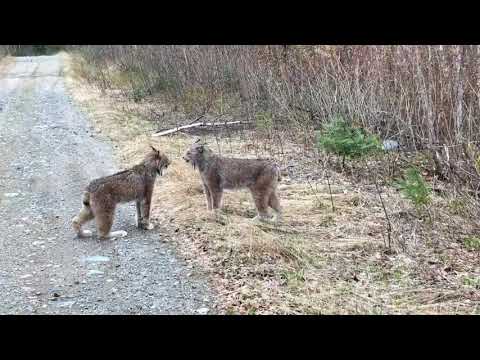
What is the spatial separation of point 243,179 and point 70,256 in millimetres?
2589

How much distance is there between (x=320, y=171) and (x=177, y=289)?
16.1ft

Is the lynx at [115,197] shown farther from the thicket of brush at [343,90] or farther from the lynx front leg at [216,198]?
the thicket of brush at [343,90]

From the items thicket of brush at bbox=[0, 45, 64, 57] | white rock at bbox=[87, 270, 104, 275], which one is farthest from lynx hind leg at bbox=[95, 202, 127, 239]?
thicket of brush at bbox=[0, 45, 64, 57]

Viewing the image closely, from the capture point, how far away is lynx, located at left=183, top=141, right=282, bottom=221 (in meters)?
7.48

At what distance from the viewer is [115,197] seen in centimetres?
685

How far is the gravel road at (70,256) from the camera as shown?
511cm

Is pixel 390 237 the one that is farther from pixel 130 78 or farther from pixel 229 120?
pixel 130 78

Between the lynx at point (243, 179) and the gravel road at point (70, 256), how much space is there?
1.14m

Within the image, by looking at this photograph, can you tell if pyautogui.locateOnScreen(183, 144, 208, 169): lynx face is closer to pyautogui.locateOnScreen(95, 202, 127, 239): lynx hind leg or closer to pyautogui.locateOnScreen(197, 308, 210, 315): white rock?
pyautogui.locateOnScreen(95, 202, 127, 239): lynx hind leg

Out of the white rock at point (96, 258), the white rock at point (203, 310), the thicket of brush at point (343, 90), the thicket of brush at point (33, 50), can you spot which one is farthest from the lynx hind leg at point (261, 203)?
the thicket of brush at point (33, 50)

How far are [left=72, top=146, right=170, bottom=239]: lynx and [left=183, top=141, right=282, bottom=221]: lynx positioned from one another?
79 centimetres

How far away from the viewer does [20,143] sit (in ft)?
41.9

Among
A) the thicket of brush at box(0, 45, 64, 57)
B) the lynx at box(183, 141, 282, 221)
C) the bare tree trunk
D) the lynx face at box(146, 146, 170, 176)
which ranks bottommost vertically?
the lynx at box(183, 141, 282, 221)

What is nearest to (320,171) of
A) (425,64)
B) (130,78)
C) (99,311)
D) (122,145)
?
(425,64)
